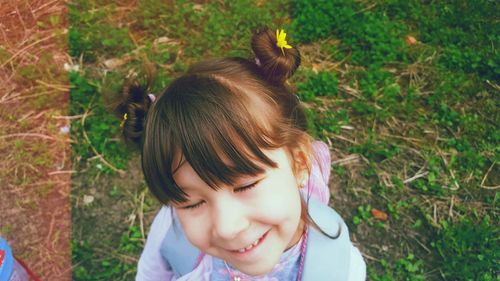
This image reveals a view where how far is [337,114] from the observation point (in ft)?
9.71

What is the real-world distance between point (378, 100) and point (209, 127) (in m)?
1.89

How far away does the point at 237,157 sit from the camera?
1322 millimetres

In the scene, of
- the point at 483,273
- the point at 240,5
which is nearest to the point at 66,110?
the point at 240,5

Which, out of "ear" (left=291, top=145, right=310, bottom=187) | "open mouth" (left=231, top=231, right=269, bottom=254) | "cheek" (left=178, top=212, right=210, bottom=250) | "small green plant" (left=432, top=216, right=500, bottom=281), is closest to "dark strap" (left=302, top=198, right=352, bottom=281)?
"ear" (left=291, top=145, right=310, bottom=187)

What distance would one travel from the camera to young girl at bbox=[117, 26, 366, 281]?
1321 millimetres

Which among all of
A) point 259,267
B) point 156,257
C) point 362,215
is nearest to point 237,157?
point 259,267

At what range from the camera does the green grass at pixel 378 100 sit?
8.34 feet

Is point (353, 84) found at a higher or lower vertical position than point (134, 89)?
lower

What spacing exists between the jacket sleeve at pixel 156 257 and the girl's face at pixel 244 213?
1.53ft

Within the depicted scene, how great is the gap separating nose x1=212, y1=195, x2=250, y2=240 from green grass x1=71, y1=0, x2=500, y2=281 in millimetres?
1337

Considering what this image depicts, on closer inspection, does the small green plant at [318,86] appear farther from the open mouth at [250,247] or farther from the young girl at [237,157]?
the open mouth at [250,247]

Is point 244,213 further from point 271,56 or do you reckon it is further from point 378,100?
point 378,100

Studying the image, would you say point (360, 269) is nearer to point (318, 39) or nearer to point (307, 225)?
point (307, 225)

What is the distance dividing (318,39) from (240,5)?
550 millimetres
